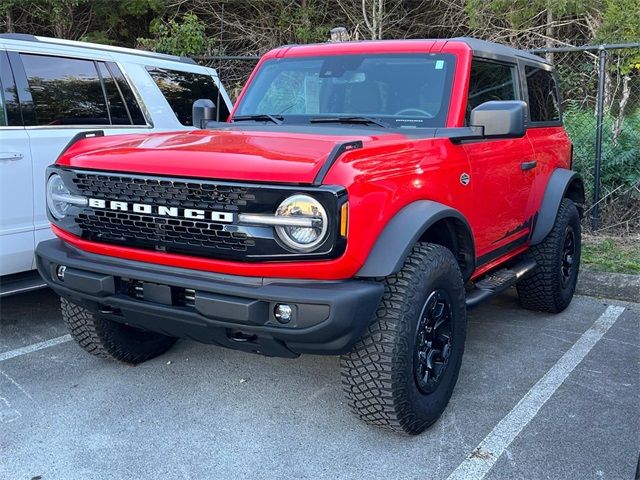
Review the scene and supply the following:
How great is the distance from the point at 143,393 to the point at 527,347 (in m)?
2.51

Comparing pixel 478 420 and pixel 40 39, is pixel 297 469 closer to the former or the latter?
pixel 478 420

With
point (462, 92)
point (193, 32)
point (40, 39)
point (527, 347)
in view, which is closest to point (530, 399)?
point (527, 347)

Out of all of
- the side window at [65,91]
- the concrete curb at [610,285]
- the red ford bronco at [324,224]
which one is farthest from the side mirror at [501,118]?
the side window at [65,91]

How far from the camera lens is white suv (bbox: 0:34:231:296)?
419 centimetres

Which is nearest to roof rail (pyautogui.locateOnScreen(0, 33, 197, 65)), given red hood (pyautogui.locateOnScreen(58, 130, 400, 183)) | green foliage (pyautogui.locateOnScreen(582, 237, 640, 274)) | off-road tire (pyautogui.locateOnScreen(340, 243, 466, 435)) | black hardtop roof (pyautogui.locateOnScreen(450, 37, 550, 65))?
red hood (pyautogui.locateOnScreen(58, 130, 400, 183))

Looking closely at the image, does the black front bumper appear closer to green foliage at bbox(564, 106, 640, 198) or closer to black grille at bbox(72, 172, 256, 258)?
black grille at bbox(72, 172, 256, 258)

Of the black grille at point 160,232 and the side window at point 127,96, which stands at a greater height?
the side window at point 127,96

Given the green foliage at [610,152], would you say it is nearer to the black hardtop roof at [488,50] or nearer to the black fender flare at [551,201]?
the black fender flare at [551,201]

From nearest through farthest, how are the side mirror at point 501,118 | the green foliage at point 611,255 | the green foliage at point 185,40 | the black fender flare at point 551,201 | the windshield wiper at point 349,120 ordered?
1. the side mirror at point 501,118
2. the windshield wiper at point 349,120
3. the black fender flare at point 551,201
4. the green foliage at point 611,255
5. the green foliage at point 185,40

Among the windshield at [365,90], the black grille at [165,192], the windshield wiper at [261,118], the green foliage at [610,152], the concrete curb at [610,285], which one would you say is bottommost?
the concrete curb at [610,285]

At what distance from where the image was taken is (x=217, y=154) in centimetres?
279

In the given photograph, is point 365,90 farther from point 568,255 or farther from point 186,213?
point 568,255

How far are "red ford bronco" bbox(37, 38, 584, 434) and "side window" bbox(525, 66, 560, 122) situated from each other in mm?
739

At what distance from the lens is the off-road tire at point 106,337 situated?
3676mm
